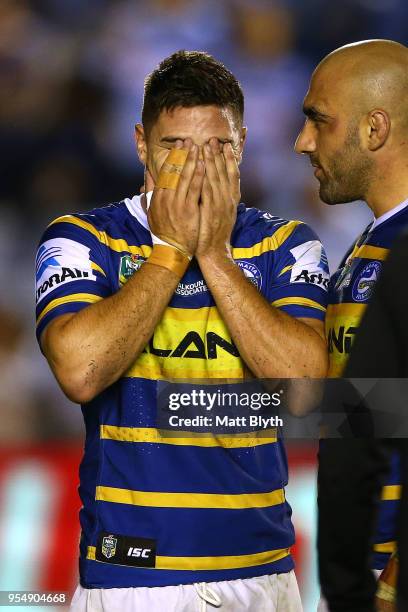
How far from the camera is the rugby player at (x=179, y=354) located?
2.03m

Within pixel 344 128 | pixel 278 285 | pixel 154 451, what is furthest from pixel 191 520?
pixel 344 128

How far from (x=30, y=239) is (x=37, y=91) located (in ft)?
2.92

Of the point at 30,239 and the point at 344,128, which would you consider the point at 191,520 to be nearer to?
the point at 344,128

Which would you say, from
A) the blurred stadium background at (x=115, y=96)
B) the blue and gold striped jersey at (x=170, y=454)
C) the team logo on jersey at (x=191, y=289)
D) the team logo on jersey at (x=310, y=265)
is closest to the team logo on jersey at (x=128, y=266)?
the blue and gold striped jersey at (x=170, y=454)

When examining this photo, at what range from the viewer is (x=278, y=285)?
222 centimetres

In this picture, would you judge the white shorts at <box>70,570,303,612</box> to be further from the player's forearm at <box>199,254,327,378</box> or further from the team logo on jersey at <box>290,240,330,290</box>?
the team logo on jersey at <box>290,240,330,290</box>

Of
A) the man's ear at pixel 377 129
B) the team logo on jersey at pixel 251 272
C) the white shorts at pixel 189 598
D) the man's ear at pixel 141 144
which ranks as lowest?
the white shorts at pixel 189 598

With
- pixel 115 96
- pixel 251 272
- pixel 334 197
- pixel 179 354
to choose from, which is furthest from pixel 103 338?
pixel 115 96

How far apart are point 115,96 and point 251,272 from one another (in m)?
3.46

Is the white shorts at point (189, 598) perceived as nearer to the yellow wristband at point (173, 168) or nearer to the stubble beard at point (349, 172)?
the yellow wristband at point (173, 168)

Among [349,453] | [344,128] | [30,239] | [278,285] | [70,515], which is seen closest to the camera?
[349,453]

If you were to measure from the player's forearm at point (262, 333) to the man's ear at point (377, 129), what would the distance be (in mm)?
579

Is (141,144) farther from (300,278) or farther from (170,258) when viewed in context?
(300,278)

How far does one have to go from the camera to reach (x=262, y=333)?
206 cm
